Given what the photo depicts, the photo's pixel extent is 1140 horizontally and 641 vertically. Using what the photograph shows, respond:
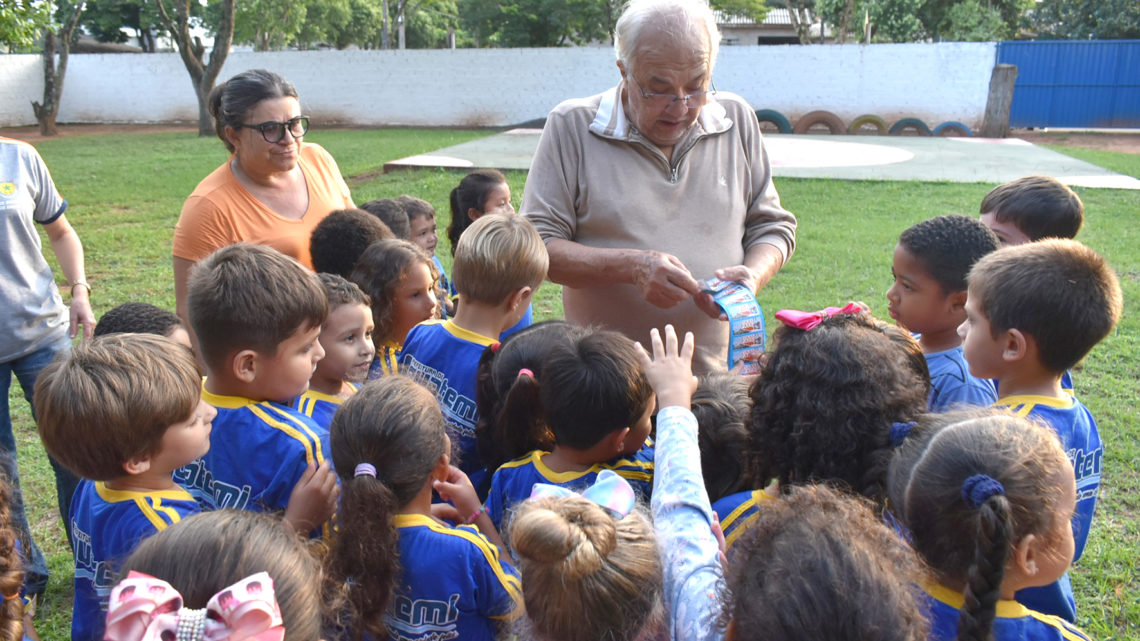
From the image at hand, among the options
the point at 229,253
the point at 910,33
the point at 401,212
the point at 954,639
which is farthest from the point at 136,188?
the point at 910,33

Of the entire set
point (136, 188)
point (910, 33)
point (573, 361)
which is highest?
point (910, 33)

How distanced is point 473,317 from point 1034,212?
216 centimetres

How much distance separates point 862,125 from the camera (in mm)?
21594

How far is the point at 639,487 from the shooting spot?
2.17 meters

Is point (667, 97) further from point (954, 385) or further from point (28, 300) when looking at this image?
point (28, 300)

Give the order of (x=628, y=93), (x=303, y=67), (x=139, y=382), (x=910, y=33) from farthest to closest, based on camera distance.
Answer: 1. (x=910, y=33)
2. (x=303, y=67)
3. (x=628, y=93)
4. (x=139, y=382)

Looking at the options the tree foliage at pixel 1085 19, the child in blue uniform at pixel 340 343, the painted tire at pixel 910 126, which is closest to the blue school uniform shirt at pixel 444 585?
the child in blue uniform at pixel 340 343

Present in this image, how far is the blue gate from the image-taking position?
2116 centimetres

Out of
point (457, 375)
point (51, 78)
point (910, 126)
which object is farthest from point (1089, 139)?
point (51, 78)

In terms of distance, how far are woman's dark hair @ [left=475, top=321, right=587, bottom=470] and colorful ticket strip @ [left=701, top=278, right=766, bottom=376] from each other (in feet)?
1.51

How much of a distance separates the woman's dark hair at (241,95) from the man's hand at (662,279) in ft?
5.38

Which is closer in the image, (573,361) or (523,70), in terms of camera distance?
(573,361)

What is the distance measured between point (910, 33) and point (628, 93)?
97.3 feet

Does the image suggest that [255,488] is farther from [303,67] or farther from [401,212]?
[303,67]
